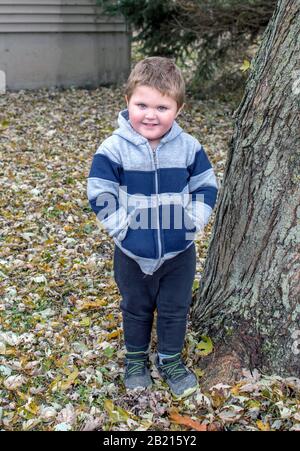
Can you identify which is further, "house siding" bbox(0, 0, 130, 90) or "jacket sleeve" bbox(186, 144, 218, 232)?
"house siding" bbox(0, 0, 130, 90)

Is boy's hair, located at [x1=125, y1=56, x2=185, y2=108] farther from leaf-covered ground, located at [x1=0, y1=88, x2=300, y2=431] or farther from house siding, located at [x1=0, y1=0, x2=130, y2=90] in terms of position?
house siding, located at [x1=0, y1=0, x2=130, y2=90]

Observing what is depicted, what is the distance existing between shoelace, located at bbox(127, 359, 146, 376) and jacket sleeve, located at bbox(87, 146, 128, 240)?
839 millimetres

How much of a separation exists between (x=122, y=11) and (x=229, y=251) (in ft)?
24.2

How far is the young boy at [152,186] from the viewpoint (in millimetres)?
2855

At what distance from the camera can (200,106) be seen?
32.6 feet

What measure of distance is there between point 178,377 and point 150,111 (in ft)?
4.61

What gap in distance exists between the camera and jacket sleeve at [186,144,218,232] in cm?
299

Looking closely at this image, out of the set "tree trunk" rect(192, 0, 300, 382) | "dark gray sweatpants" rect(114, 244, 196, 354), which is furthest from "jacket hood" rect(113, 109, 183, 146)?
"dark gray sweatpants" rect(114, 244, 196, 354)

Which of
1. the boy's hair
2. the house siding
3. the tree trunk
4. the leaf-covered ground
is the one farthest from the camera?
the house siding

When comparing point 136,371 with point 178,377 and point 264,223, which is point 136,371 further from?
point 264,223

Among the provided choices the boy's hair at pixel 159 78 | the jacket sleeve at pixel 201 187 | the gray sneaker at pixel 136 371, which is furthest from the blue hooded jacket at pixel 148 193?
the gray sneaker at pixel 136 371

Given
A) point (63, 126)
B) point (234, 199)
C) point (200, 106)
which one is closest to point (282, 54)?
point (234, 199)

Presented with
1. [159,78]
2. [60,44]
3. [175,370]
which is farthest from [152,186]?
[60,44]
